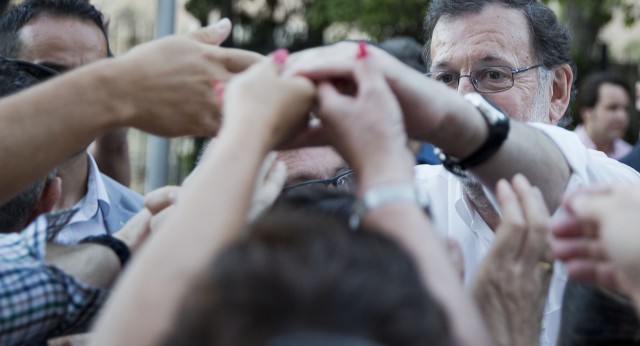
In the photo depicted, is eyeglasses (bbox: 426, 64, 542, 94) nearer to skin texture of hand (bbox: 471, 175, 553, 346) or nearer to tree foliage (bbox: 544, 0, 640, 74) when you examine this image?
skin texture of hand (bbox: 471, 175, 553, 346)

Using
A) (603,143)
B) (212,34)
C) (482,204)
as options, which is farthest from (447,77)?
(603,143)

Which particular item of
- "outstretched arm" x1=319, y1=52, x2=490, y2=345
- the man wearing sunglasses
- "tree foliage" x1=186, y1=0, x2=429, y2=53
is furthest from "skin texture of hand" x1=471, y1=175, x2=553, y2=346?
"tree foliage" x1=186, y1=0, x2=429, y2=53

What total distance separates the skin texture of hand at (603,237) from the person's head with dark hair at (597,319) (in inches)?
4.1

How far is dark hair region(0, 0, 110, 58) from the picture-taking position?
12.1ft

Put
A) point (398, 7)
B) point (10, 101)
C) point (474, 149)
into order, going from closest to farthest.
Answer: point (10, 101) < point (474, 149) < point (398, 7)

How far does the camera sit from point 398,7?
34.4 ft

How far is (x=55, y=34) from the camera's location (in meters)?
3.59

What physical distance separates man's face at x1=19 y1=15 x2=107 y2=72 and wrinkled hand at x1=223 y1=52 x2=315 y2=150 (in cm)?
223

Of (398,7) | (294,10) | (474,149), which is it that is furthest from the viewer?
(294,10)

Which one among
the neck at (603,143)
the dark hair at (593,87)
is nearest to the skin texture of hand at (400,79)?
the neck at (603,143)

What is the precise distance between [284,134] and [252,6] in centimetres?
1167

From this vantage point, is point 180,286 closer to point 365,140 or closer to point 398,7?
point 365,140

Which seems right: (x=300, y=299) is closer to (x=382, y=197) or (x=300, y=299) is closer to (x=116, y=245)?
(x=382, y=197)

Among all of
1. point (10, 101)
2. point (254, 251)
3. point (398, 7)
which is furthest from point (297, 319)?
point (398, 7)
